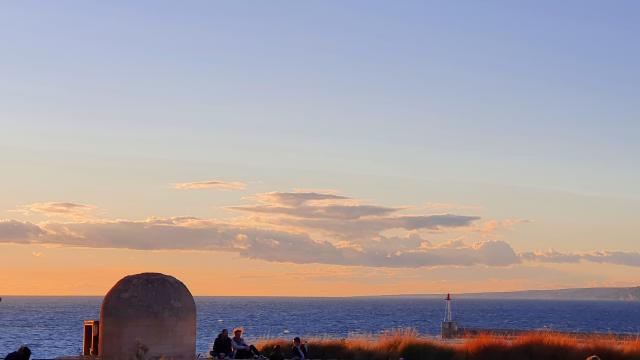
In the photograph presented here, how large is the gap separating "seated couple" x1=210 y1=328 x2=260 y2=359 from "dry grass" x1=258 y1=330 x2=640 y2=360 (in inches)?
65.7

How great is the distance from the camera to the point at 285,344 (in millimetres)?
29875

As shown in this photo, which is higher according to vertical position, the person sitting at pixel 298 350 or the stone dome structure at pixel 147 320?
the stone dome structure at pixel 147 320

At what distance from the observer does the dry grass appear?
1039 inches

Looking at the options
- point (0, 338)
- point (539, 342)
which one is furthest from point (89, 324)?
point (0, 338)

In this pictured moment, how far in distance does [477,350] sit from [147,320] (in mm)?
8321

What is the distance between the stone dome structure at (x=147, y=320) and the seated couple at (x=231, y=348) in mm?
663

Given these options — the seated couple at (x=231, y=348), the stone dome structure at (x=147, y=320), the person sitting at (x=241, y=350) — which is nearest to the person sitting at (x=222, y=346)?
the seated couple at (x=231, y=348)

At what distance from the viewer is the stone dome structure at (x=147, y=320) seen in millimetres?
26625

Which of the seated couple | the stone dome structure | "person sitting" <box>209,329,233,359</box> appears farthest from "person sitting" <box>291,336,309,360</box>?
the stone dome structure

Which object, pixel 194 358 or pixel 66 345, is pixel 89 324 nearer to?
pixel 194 358

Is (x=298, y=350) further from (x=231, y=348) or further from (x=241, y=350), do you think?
(x=231, y=348)

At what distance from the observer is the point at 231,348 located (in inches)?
1077

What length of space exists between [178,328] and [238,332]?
1712 millimetres

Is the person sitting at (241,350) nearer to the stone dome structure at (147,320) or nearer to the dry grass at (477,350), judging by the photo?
the stone dome structure at (147,320)
